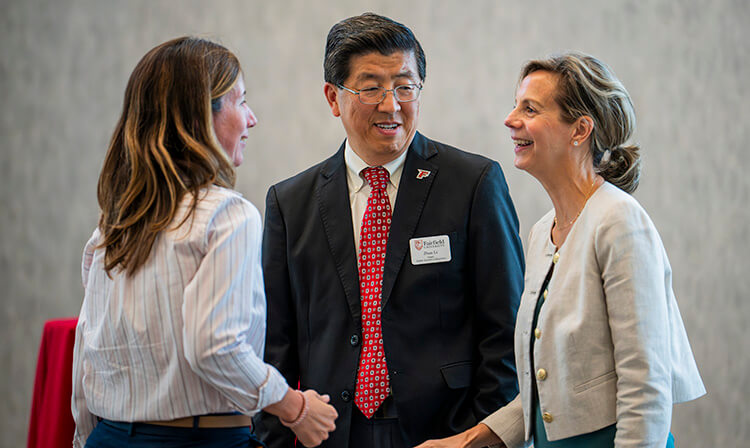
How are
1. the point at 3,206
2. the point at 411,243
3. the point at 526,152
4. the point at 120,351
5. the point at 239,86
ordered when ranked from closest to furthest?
the point at 120,351
the point at 239,86
the point at 526,152
the point at 411,243
the point at 3,206

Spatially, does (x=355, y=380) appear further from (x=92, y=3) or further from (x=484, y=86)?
(x=92, y=3)

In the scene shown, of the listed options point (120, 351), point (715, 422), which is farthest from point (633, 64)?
point (120, 351)

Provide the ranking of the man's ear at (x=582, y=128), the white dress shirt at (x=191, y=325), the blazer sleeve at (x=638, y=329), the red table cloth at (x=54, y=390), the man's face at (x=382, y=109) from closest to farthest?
the white dress shirt at (x=191, y=325)
the blazer sleeve at (x=638, y=329)
the man's ear at (x=582, y=128)
the man's face at (x=382, y=109)
the red table cloth at (x=54, y=390)

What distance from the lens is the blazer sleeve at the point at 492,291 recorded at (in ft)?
6.68

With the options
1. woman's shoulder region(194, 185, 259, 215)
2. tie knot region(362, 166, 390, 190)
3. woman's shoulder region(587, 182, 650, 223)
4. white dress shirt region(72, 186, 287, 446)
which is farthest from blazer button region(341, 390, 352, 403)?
woman's shoulder region(587, 182, 650, 223)

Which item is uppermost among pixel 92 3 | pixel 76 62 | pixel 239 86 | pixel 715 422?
pixel 92 3

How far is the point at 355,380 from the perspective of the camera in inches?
79.9

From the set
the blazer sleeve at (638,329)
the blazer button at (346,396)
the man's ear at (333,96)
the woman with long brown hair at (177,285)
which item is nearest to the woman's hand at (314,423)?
the woman with long brown hair at (177,285)

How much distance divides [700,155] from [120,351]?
135 inches

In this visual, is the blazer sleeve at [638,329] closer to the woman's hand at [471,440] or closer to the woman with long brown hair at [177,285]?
the woman's hand at [471,440]

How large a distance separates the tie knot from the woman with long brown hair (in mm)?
704

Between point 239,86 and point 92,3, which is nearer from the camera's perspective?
point 239,86

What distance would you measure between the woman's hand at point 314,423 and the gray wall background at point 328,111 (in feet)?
7.32

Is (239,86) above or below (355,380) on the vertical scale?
above
